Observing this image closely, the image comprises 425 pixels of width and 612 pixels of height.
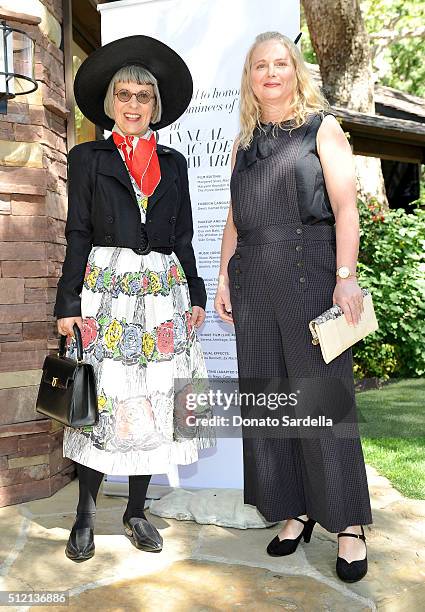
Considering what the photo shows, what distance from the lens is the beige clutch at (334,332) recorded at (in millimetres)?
2551

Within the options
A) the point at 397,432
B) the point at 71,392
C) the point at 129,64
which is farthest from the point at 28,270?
the point at 397,432

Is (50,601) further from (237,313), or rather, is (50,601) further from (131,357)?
(237,313)

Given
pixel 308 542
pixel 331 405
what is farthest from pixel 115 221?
pixel 308 542

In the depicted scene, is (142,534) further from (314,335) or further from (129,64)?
(129,64)

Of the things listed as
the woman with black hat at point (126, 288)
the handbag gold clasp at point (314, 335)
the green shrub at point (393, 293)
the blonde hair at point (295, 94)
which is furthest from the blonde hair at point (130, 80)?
the green shrub at point (393, 293)

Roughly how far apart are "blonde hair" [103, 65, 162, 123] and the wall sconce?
571 millimetres

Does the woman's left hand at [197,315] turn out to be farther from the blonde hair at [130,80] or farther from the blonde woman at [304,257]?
the blonde hair at [130,80]

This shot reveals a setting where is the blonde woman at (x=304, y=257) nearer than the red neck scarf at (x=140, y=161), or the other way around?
the blonde woman at (x=304, y=257)

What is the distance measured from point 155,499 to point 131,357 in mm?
1239

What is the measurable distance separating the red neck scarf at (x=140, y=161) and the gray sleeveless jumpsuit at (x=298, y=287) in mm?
408

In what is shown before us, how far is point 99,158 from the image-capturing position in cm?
302

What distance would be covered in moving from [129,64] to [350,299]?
140 centimetres

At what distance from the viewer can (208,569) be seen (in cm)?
288

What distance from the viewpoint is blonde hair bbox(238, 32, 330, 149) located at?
2.75m
